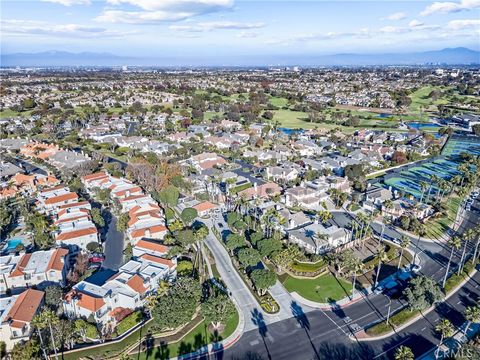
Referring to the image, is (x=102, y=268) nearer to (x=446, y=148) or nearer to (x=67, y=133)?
(x=67, y=133)

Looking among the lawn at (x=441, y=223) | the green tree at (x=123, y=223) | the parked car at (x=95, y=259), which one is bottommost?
the lawn at (x=441, y=223)

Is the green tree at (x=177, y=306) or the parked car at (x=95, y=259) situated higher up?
the green tree at (x=177, y=306)

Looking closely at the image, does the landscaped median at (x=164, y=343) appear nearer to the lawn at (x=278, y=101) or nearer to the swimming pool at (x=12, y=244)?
the swimming pool at (x=12, y=244)

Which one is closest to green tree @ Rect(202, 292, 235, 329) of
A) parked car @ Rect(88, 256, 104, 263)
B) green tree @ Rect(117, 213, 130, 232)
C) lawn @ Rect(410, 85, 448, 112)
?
parked car @ Rect(88, 256, 104, 263)

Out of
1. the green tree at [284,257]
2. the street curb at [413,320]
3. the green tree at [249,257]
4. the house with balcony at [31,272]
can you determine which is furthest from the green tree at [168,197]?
the street curb at [413,320]

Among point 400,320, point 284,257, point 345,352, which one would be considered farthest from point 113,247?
point 400,320

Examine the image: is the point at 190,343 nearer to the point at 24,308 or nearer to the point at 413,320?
the point at 24,308

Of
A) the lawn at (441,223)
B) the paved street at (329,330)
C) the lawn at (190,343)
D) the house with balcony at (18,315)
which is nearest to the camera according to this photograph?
the lawn at (190,343)
